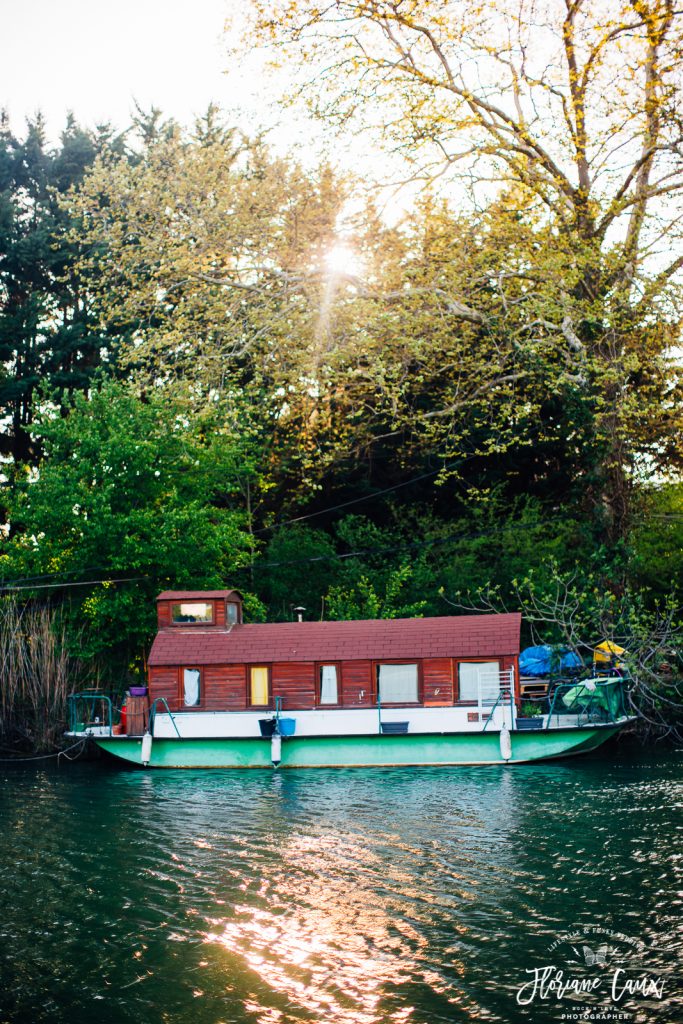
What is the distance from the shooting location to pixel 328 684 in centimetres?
2691

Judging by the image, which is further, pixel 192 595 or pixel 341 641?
pixel 192 595

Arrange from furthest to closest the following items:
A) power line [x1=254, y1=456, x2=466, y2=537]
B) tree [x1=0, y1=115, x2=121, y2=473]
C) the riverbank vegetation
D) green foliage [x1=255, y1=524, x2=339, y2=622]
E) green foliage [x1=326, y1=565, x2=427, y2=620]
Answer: tree [x1=0, y1=115, x2=121, y2=473] → power line [x1=254, y1=456, x2=466, y2=537] → green foliage [x1=255, y1=524, x2=339, y2=622] → green foliage [x1=326, y1=565, x2=427, y2=620] → the riverbank vegetation

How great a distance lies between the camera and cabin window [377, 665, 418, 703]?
26.4 meters

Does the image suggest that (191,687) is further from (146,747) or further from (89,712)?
(89,712)

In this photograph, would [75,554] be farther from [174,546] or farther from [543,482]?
[543,482]

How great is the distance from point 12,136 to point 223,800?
34075 millimetres

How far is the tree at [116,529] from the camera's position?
28969 mm

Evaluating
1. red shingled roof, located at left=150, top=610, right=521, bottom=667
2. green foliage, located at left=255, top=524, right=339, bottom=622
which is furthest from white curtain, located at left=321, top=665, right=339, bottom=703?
green foliage, located at left=255, top=524, right=339, bottom=622

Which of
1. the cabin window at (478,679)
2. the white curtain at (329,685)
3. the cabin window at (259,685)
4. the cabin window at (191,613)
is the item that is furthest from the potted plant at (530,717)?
the cabin window at (191,613)

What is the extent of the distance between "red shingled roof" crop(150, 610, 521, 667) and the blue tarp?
→ 2.10 meters

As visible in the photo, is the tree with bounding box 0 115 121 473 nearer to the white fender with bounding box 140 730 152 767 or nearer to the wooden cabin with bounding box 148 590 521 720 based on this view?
the wooden cabin with bounding box 148 590 521 720

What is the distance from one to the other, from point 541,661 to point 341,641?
5.65m

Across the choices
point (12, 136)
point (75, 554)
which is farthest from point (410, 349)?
point (12, 136)

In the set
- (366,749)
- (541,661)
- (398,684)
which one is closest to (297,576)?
(398,684)
